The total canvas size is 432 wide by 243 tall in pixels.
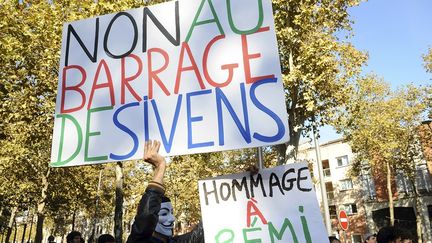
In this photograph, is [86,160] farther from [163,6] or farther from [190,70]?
[163,6]

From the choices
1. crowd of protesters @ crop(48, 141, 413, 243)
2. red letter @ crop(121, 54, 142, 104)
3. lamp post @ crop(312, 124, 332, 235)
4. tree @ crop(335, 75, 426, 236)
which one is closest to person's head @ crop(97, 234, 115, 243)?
crowd of protesters @ crop(48, 141, 413, 243)

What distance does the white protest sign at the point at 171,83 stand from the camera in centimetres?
272

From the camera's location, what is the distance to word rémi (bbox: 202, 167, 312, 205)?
8.71ft

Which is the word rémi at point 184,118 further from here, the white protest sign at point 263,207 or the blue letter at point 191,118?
the white protest sign at point 263,207

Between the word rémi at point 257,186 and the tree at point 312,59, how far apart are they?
11.4 m

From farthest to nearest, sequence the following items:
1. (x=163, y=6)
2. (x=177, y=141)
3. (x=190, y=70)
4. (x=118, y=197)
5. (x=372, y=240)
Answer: (x=118, y=197)
(x=372, y=240)
(x=163, y=6)
(x=190, y=70)
(x=177, y=141)

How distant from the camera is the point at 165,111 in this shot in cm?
289

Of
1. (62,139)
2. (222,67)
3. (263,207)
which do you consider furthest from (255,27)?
(62,139)

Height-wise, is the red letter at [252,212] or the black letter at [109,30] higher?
A: the black letter at [109,30]

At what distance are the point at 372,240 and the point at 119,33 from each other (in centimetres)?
624

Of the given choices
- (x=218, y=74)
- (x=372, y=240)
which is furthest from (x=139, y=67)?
(x=372, y=240)

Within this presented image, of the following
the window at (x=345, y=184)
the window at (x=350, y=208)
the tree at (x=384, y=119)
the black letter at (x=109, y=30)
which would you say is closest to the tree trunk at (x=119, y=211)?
the black letter at (x=109, y=30)

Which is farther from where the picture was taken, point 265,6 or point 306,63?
point 306,63

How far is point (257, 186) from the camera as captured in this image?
2701 millimetres
